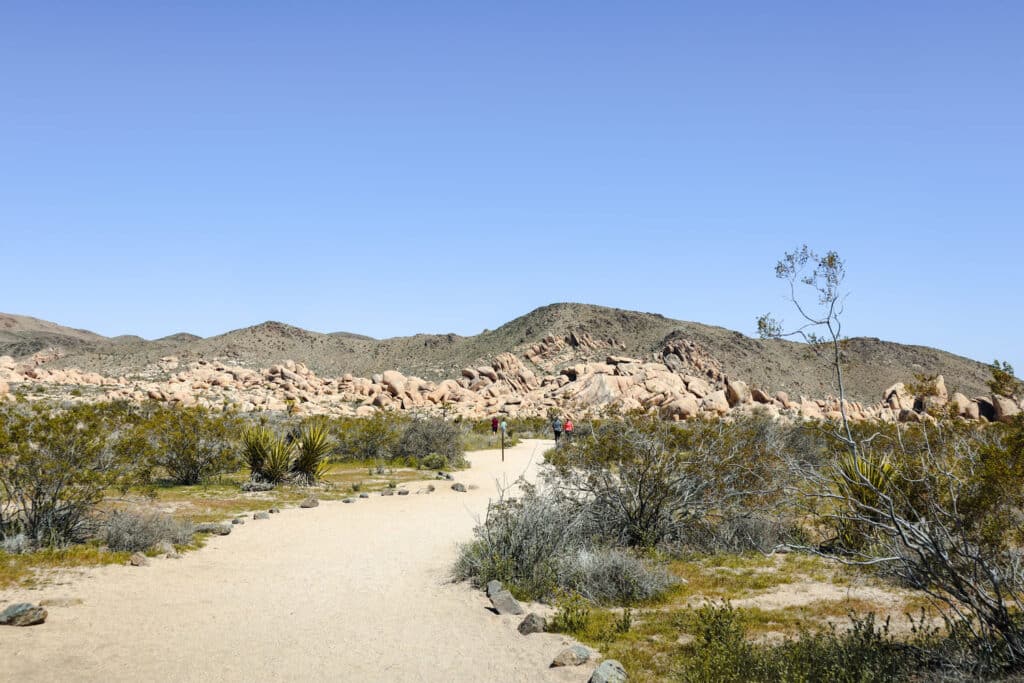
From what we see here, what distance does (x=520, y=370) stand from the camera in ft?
216

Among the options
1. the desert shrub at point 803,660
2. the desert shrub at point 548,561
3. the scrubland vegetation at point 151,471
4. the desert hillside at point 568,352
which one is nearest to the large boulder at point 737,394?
the desert hillside at point 568,352

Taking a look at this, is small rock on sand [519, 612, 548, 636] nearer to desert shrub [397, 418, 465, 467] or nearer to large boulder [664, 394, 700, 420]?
desert shrub [397, 418, 465, 467]

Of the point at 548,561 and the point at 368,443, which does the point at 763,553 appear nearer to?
the point at 548,561

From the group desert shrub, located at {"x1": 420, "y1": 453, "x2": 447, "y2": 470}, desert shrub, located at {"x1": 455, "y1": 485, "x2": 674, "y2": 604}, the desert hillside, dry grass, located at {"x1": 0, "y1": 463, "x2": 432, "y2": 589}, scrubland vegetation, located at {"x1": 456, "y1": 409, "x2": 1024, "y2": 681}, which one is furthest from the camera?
the desert hillside

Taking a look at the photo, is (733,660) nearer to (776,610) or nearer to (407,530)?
(776,610)

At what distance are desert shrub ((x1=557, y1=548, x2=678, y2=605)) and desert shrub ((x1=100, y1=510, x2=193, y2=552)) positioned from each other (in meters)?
6.56

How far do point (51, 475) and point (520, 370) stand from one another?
56.1 metres

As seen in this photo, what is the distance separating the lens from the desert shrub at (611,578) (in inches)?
334

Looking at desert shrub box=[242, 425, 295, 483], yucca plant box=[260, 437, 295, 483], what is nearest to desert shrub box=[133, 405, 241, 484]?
desert shrub box=[242, 425, 295, 483]

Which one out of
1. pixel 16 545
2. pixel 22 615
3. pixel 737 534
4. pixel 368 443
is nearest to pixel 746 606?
pixel 737 534

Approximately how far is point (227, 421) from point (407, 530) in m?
10.8

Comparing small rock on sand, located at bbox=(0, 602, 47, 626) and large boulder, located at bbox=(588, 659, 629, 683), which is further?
small rock on sand, located at bbox=(0, 602, 47, 626)

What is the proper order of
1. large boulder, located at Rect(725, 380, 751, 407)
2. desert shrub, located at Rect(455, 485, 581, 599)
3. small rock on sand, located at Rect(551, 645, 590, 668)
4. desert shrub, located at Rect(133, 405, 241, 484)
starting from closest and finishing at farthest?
small rock on sand, located at Rect(551, 645, 590, 668) → desert shrub, located at Rect(455, 485, 581, 599) → desert shrub, located at Rect(133, 405, 241, 484) → large boulder, located at Rect(725, 380, 751, 407)

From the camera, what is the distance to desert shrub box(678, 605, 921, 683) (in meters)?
5.26
